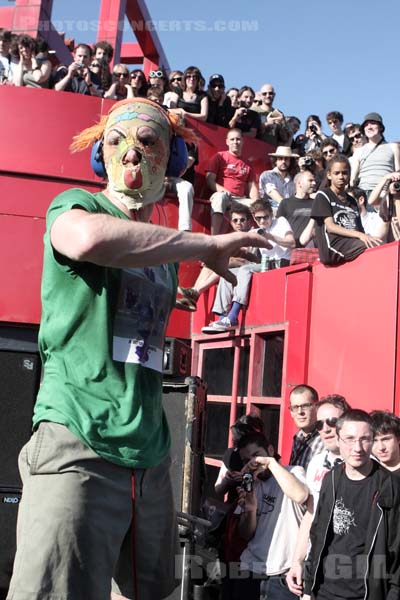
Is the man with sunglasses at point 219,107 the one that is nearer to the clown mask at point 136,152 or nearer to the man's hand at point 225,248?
the clown mask at point 136,152

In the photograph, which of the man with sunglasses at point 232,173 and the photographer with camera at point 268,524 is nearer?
the photographer with camera at point 268,524

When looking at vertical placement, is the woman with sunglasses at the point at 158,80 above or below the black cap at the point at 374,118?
above

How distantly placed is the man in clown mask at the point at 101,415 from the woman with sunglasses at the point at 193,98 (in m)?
7.43

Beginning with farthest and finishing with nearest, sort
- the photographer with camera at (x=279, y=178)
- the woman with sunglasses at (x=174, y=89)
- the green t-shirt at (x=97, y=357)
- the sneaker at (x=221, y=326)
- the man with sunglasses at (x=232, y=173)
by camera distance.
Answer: the woman with sunglasses at (x=174, y=89), the man with sunglasses at (x=232, y=173), the photographer with camera at (x=279, y=178), the sneaker at (x=221, y=326), the green t-shirt at (x=97, y=357)

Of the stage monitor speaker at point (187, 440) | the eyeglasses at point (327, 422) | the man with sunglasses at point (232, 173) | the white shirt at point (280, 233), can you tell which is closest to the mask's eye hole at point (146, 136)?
the eyeglasses at point (327, 422)

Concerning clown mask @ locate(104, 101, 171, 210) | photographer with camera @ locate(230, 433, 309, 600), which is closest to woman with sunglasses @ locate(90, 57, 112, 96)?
photographer with camera @ locate(230, 433, 309, 600)

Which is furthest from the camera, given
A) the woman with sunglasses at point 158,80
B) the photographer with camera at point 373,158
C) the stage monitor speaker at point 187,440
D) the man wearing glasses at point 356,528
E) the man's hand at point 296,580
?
the woman with sunglasses at point 158,80

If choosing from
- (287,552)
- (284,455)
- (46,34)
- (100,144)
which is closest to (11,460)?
(284,455)

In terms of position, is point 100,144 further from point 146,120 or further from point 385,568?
point 385,568

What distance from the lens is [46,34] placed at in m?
12.2

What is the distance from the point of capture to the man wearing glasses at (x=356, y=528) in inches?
134

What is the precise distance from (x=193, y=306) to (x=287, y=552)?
2.12 m

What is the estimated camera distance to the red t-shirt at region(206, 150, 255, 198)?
355 inches

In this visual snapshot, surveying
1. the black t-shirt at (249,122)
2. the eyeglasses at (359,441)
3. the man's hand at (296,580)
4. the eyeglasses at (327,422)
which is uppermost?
the black t-shirt at (249,122)
